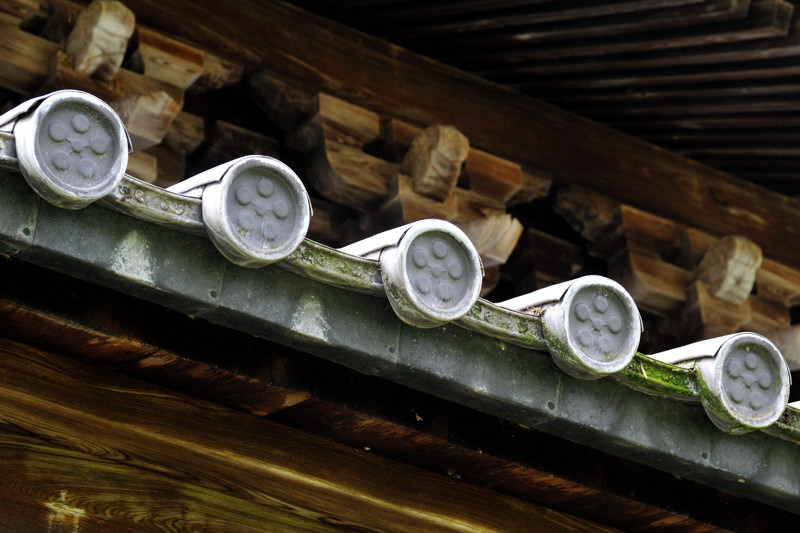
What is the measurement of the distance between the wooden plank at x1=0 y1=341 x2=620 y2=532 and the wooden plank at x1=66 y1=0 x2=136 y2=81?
1.22 meters

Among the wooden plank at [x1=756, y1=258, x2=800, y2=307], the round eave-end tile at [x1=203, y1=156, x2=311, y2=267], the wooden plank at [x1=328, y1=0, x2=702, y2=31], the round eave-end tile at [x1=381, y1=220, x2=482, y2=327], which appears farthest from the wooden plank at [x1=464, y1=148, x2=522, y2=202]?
the round eave-end tile at [x1=203, y1=156, x2=311, y2=267]

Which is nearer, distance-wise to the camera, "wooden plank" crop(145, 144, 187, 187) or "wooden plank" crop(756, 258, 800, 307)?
"wooden plank" crop(145, 144, 187, 187)

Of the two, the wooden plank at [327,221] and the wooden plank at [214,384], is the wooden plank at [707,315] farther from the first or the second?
the wooden plank at [214,384]

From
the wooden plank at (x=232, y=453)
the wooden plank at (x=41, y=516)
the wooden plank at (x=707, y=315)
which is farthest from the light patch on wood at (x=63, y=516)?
the wooden plank at (x=707, y=315)

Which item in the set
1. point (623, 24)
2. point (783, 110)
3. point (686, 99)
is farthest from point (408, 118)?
point (783, 110)

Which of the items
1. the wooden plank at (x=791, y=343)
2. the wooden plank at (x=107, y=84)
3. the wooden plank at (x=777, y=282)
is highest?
the wooden plank at (x=777, y=282)

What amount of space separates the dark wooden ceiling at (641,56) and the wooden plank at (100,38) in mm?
790

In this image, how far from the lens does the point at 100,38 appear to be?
3.49m

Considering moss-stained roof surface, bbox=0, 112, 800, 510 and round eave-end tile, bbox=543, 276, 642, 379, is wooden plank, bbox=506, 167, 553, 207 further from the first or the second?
round eave-end tile, bbox=543, 276, 642, 379

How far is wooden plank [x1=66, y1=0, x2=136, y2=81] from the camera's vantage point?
3.49 meters

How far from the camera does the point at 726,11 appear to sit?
12.9 feet

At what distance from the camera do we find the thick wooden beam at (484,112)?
3938 mm

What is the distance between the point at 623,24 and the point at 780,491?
1.78 m

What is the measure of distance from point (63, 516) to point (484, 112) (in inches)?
91.8
